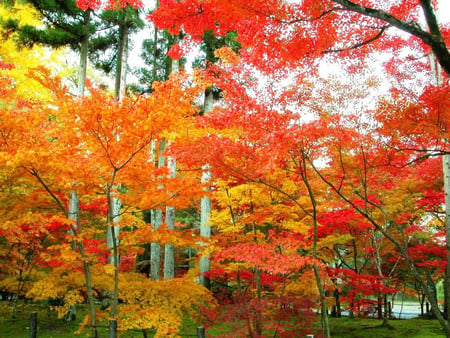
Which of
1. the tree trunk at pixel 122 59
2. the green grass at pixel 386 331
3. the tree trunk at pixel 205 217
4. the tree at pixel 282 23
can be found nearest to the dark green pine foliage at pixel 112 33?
the tree trunk at pixel 122 59

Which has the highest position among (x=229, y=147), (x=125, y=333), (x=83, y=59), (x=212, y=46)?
(x=212, y=46)

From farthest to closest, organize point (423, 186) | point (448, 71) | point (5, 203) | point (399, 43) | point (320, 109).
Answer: point (423, 186) → point (399, 43) → point (5, 203) → point (320, 109) → point (448, 71)

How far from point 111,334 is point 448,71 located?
5.55 m

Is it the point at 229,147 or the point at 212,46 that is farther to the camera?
the point at 212,46

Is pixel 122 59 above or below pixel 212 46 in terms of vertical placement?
below

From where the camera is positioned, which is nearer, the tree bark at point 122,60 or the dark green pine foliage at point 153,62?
the tree bark at point 122,60

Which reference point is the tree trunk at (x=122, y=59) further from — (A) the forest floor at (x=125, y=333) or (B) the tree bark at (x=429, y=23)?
(B) the tree bark at (x=429, y=23)

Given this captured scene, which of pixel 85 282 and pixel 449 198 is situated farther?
pixel 449 198

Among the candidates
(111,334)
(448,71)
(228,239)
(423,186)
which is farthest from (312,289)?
(448,71)

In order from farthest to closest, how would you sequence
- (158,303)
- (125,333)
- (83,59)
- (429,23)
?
(83,59)
(125,333)
(158,303)
(429,23)

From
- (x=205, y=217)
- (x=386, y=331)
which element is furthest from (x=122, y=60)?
(x=386, y=331)

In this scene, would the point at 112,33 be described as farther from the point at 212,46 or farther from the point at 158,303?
the point at 158,303

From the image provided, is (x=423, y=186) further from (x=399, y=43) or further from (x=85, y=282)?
(x=85, y=282)

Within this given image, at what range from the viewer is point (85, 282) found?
682 cm
